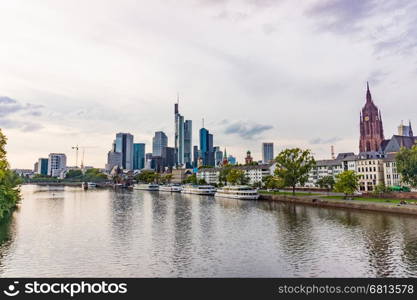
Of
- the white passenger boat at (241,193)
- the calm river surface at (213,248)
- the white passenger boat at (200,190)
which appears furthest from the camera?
the white passenger boat at (200,190)

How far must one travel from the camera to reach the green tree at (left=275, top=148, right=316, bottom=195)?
112 m

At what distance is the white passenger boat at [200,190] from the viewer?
522 feet

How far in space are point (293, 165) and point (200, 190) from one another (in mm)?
63343

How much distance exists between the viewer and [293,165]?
112 metres

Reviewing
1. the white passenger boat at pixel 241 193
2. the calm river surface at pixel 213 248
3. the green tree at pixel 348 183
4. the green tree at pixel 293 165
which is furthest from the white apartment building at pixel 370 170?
the calm river surface at pixel 213 248

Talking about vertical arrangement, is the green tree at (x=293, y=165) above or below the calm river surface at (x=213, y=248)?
above

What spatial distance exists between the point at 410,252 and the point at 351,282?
14227 millimetres

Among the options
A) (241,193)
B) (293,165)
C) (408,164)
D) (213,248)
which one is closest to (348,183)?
(408,164)

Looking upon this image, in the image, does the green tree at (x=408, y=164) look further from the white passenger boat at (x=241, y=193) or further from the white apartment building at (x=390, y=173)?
the white passenger boat at (x=241, y=193)

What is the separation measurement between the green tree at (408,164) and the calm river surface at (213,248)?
93.2 feet

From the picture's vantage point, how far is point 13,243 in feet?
141

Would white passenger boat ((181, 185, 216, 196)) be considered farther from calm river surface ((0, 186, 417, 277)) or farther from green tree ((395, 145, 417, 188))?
calm river surface ((0, 186, 417, 277))

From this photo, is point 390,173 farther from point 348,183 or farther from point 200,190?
point 200,190

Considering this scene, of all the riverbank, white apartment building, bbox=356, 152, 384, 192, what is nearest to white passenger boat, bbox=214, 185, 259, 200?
the riverbank
